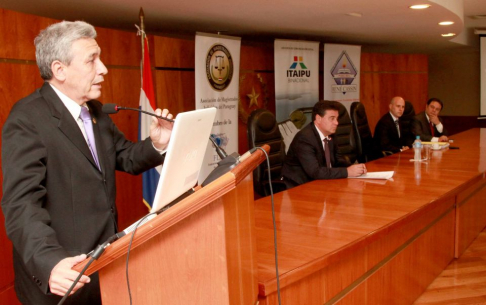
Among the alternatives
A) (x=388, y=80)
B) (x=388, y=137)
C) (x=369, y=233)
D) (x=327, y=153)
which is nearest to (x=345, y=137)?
(x=388, y=137)

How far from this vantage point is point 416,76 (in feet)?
29.8

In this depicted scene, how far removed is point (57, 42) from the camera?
160cm

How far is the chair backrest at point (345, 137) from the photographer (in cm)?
546

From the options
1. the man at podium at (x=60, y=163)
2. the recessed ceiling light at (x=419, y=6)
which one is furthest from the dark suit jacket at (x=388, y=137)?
the man at podium at (x=60, y=163)

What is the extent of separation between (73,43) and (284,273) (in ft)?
3.56

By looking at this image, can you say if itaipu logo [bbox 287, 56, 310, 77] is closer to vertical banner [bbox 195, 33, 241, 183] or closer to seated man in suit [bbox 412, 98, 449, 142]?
vertical banner [bbox 195, 33, 241, 183]

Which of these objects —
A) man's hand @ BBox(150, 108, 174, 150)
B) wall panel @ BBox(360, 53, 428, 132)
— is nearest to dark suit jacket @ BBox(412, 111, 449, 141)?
wall panel @ BBox(360, 53, 428, 132)

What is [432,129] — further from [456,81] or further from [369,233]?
[456,81]

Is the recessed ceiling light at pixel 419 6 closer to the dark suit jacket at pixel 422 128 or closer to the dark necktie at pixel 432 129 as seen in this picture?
the dark suit jacket at pixel 422 128

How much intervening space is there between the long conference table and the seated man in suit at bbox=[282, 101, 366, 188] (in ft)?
0.79

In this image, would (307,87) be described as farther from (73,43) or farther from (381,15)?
(73,43)

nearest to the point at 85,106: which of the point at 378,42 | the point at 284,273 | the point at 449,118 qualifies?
the point at 284,273

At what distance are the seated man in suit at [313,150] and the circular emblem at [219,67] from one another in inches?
52.4

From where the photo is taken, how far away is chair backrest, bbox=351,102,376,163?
18.7ft
